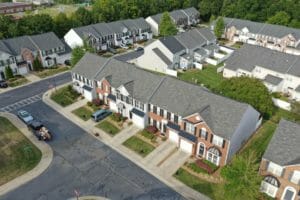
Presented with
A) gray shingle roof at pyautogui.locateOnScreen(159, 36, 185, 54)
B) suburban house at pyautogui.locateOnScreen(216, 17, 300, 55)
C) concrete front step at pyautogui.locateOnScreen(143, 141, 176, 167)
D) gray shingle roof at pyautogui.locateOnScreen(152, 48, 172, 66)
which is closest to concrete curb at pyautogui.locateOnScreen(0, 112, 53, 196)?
concrete front step at pyautogui.locateOnScreen(143, 141, 176, 167)

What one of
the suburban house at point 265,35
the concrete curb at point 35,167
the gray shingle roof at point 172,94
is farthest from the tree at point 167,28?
the concrete curb at point 35,167

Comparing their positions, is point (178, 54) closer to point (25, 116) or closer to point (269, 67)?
point (269, 67)

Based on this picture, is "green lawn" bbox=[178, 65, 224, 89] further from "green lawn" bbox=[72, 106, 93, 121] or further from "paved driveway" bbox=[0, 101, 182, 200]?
"paved driveway" bbox=[0, 101, 182, 200]

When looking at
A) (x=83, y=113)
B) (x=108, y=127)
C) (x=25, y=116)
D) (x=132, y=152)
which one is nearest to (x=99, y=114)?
(x=108, y=127)

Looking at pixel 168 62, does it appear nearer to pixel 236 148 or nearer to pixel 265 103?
pixel 265 103

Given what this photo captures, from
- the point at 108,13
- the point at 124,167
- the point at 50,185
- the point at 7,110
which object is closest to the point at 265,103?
the point at 124,167

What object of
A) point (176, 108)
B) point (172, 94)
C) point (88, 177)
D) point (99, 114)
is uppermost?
point (172, 94)
